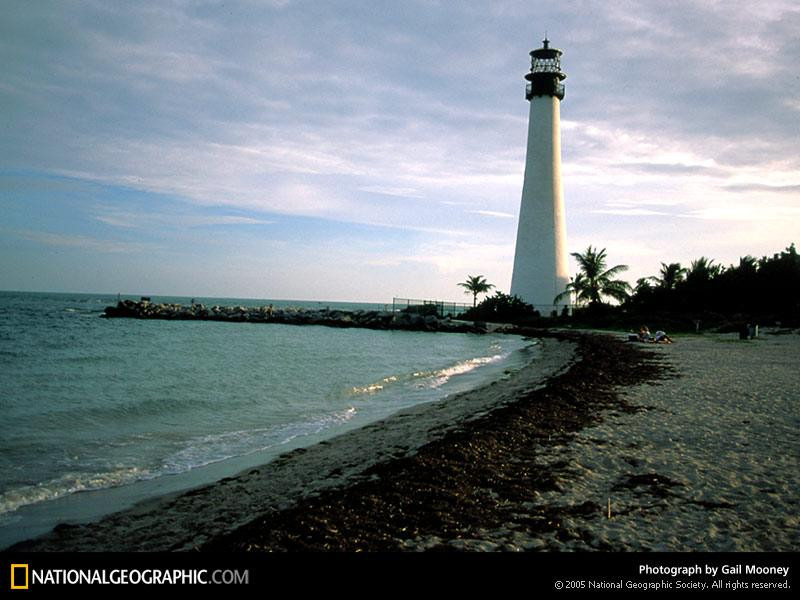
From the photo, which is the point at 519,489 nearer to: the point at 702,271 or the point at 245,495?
the point at 245,495

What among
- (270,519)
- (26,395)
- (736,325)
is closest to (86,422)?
(26,395)

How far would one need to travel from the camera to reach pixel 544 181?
1606 inches

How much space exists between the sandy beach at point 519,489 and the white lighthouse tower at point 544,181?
1223 inches

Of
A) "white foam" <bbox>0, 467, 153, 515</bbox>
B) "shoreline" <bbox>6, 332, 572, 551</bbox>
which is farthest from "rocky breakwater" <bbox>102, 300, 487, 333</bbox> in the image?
"white foam" <bbox>0, 467, 153, 515</bbox>

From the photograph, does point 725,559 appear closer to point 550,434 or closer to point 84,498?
point 550,434

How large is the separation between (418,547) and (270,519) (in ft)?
4.85

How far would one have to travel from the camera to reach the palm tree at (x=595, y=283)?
44656 mm

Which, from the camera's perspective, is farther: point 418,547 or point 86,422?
point 86,422

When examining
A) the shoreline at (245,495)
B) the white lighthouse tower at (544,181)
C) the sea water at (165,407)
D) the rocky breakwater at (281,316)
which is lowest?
the sea water at (165,407)

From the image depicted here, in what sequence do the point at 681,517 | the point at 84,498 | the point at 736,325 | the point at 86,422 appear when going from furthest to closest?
the point at 736,325 → the point at 86,422 → the point at 84,498 → the point at 681,517

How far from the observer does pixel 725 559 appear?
4.14 meters

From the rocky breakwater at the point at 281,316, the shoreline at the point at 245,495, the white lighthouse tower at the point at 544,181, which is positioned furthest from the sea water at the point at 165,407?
the rocky breakwater at the point at 281,316

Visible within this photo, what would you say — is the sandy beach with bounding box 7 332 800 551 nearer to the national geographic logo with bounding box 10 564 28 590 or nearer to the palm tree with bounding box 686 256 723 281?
the national geographic logo with bounding box 10 564 28 590

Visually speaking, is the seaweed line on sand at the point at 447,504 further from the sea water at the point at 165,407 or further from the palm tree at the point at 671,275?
the palm tree at the point at 671,275
